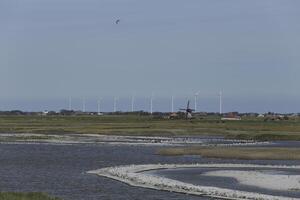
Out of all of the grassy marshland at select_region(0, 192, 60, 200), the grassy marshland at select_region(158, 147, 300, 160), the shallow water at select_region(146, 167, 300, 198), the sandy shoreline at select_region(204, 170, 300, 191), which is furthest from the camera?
the grassy marshland at select_region(158, 147, 300, 160)

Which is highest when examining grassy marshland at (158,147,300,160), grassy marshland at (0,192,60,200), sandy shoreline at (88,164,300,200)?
grassy marshland at (158,147,300,160)

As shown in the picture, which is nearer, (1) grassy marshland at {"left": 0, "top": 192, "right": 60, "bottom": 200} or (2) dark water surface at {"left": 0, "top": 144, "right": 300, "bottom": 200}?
(1) grassy marshland at {"left": 0, "top": 192, "right": 60, "bottom": 200}

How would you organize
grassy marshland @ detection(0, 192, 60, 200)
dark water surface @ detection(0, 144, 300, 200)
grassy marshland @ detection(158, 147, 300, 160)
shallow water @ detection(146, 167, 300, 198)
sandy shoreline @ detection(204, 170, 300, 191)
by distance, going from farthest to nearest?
grassy marshland @ detection(158, 147, 300, 160) < sandy shoreline @ detection(204, 170, 300, 191) < shallow water @ detection(146, 167, 300, 198) < dark water surface @ detection(0, 144, 300, 200) < grassy marshland @ detection(0, 192, 60, 200)

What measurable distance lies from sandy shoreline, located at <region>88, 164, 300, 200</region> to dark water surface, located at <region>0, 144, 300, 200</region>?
1.11m

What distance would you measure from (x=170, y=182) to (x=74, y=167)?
50.5 feet

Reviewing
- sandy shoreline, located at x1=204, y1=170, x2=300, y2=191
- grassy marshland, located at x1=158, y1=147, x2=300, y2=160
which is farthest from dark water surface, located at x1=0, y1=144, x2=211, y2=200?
sandy shoreline, located at x1=204, y1=170, x2=300, y2=191

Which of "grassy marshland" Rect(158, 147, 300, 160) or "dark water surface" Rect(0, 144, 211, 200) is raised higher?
"grassy marshland" Rect(158, 147, 300, 160)

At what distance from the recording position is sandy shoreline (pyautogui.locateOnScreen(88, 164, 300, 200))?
39.3 meters

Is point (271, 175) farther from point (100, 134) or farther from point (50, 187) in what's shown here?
point (100, 134)

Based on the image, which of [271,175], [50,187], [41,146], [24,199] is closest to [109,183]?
[50,187]

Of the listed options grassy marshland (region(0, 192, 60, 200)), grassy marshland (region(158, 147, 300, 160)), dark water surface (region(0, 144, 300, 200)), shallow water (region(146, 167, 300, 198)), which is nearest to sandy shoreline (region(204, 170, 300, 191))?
shallow water (region(146, 167, 300, 198))

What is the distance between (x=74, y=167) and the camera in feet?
195

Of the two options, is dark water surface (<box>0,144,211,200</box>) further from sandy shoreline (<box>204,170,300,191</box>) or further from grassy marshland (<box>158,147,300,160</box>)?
sandy shoreline (<box>204,170,300,191</box>)

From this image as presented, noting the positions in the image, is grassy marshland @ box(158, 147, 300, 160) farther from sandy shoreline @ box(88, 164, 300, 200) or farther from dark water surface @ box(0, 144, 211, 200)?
sandy shoreline @ box(88, 164, 300, 200)
